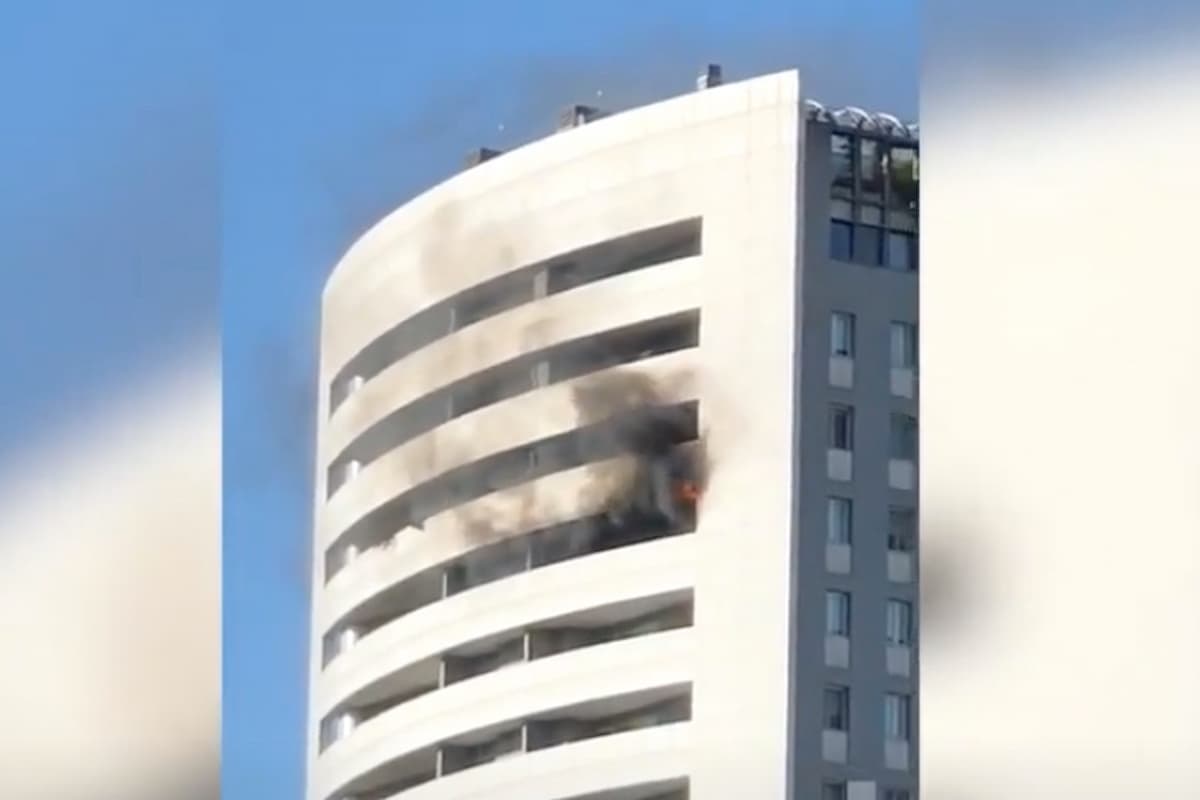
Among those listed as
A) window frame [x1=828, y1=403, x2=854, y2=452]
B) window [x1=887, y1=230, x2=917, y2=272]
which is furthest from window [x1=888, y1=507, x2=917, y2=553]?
window [x1=887, y1=230, x2=917, y2=272]

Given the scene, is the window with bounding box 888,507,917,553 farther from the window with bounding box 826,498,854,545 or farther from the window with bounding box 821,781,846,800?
the window with bounding box 821,781,846,800

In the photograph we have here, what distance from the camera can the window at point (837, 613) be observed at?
12.4m

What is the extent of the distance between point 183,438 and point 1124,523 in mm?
759

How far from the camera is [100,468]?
4.25 ft

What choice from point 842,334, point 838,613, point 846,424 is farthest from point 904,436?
point 838,613

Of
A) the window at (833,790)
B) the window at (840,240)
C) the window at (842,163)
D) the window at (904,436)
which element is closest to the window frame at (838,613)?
the window at (833,790)

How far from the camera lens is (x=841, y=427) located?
12.9 metres

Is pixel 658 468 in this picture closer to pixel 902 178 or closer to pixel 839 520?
pixel 839 520

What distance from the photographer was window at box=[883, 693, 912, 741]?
12.4 m

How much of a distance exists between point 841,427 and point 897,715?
4.59 ft

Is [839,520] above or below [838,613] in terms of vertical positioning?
above

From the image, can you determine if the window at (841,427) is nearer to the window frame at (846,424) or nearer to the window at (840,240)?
the window frame at (846,424)

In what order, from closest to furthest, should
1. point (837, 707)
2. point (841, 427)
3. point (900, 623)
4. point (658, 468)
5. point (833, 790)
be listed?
1. point (833, 790)
2. point (837, 707)
3. point (658, 468)
4. point (900, 623)
5. point (841, 427)

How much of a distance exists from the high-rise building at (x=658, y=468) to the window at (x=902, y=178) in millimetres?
15
